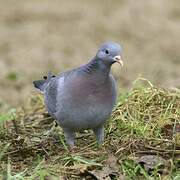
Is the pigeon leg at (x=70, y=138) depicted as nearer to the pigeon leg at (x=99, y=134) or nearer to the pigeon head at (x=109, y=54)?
the pigeon leg at (x=99, y=134)

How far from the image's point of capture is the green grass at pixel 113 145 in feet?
14.5

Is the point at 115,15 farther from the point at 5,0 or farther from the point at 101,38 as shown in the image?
the point at 5,0

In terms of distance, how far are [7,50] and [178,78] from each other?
2.63 m

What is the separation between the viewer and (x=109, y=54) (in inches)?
175

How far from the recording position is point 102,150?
476cm

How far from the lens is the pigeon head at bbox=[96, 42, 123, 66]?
442 centimetres

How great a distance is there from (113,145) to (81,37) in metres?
5.39

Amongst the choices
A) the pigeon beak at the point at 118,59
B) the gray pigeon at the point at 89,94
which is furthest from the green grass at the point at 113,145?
the pigeon beak at the point at 118,59

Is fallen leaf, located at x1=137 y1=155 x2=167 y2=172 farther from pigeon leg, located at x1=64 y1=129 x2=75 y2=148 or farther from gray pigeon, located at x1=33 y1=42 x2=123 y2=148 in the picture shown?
pigeon leg, located at x1=64 y1=129 x2=75 y2=148

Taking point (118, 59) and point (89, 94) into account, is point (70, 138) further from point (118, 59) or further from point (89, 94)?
A: point (118, 59)

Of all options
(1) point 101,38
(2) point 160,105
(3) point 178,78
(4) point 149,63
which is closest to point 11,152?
(2) point 160,105

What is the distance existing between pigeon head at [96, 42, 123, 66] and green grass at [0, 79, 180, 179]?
0.64m

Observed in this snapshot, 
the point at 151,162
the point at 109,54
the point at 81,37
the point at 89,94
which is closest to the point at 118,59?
the point at 109,54

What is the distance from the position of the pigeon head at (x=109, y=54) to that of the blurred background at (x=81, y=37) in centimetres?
344
